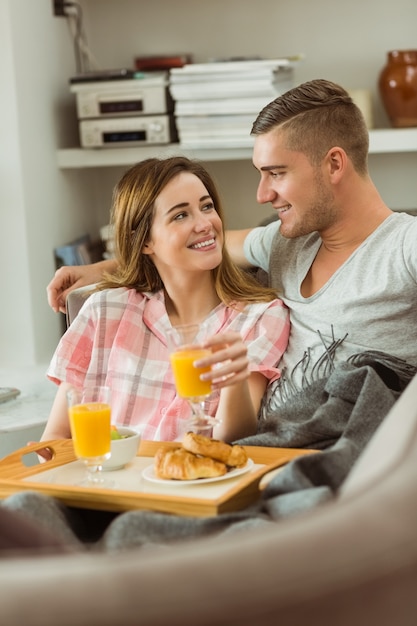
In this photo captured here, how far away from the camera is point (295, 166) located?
2373mm

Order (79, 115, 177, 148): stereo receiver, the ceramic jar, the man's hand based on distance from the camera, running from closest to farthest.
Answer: the man's hand, the ceramic jar, (79, 115, 177, 148): stereo receiver

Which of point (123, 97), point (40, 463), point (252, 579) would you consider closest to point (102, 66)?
point (123, 97)

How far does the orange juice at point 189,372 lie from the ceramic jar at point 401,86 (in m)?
2.08

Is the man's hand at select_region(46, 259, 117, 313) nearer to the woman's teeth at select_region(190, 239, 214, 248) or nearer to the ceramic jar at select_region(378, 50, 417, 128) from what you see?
the woman's teeth at select_region(190, 239, 214, 248)

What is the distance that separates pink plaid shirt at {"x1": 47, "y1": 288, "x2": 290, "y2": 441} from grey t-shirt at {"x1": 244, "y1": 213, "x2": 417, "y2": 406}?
0.05 meters

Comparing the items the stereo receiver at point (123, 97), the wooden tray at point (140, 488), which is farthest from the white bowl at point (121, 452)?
the stereo receiver at point (123, 97)

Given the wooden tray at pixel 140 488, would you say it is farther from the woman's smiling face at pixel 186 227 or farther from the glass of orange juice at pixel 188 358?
the woman's smiling face at pixel 186 227

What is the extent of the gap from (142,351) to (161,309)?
0.38 ft

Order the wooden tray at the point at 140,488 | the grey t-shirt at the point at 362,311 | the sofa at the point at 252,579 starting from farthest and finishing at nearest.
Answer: the grey t-shirt at the point at 362,311 → the wooden tray at the point at 140,488 → the sofa at the point at 252,579

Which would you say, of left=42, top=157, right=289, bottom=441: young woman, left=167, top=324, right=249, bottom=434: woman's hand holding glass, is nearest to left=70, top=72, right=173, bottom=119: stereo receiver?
left=42, top=157, right=289, bottom=441: young woman

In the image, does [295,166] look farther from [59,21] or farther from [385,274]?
[59,21]

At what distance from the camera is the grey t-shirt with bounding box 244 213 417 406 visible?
2.22 m

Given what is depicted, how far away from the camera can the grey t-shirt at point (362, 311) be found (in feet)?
7.27

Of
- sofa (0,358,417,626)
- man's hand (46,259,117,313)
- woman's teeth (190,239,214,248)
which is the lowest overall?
man's hand (46,259,117,313)
